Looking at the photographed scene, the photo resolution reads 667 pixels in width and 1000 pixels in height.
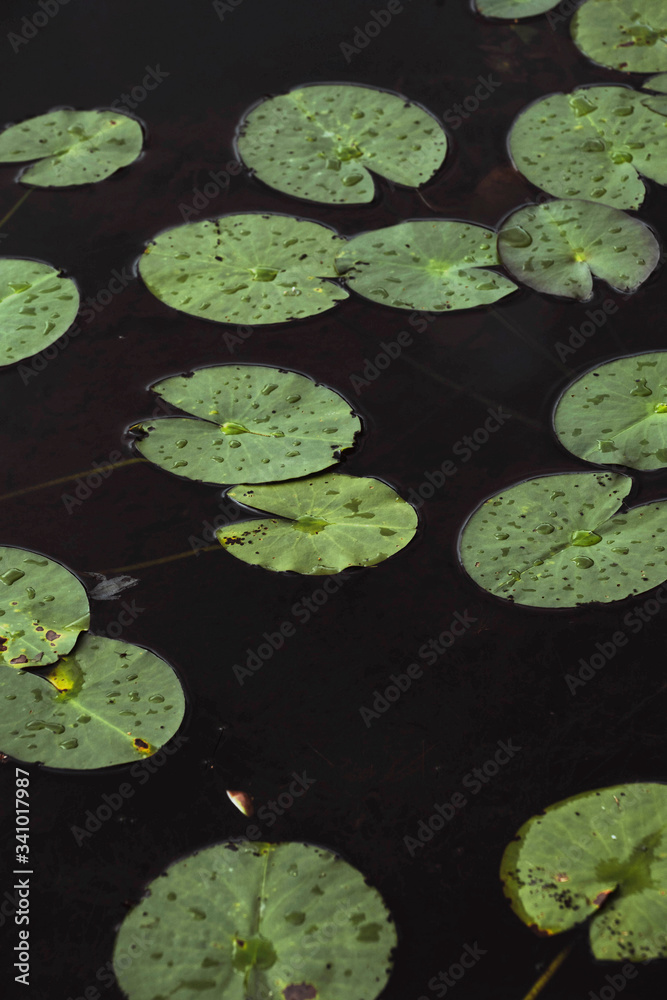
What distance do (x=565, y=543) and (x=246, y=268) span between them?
122 centimetres

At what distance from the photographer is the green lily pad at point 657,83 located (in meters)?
2.86

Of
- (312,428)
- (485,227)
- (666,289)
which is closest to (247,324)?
Result: (312,428)

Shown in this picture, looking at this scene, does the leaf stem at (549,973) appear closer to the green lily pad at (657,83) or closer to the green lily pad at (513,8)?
the green lily pad at (657,83)

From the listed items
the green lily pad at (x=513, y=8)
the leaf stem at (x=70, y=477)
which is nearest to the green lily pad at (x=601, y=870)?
the leaf stem at (x=70, y=477)

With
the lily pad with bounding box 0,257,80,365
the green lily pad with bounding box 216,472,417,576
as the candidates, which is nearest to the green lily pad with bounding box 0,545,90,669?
the green lily pad with bounding box 216,472,417,576

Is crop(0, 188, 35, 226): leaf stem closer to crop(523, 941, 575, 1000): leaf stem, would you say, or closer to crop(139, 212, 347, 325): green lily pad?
crop(139, 212, 347, 325): green lily pad

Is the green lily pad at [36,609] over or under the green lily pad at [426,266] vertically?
Result: under

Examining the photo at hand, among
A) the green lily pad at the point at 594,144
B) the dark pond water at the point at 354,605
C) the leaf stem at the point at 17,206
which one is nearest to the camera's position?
the dark pond water at the point at 354,605

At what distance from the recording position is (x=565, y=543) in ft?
6.16

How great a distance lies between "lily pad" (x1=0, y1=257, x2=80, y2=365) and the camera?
7.73 feet

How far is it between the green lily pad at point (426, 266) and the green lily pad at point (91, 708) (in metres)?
1.21

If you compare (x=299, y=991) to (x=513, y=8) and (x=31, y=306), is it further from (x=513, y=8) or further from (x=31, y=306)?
(x=513, y=8)

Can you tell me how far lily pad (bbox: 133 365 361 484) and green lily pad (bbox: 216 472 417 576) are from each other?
47 mm

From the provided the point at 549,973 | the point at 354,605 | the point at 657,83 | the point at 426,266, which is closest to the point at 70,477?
the point at 354,605
